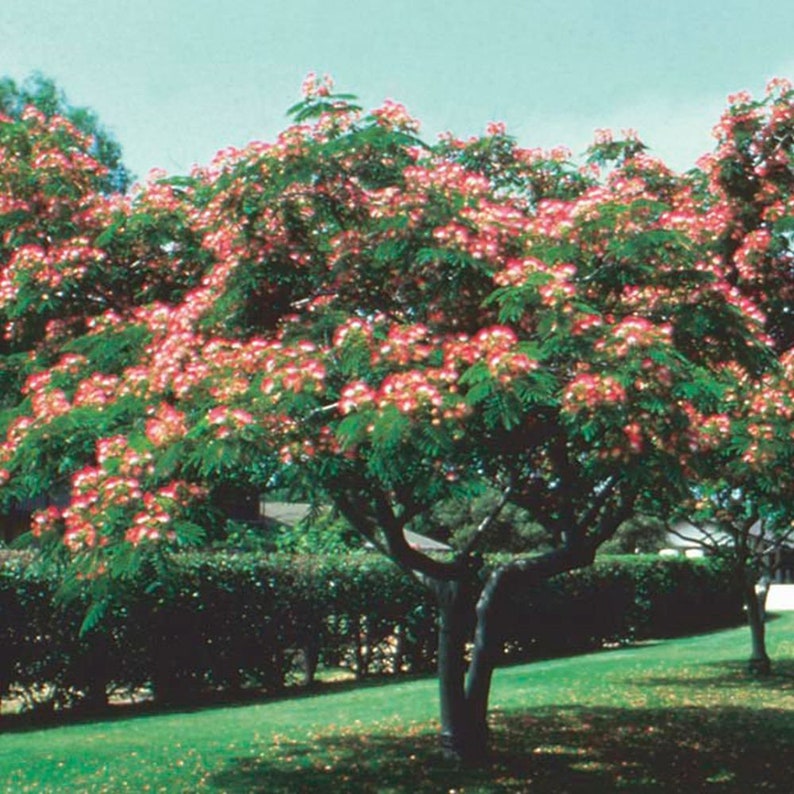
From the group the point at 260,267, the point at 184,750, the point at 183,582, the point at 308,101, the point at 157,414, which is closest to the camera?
the point at 157,414

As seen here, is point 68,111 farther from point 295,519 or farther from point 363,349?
point 363,349

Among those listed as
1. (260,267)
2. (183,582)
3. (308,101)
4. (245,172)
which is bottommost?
(183,582)

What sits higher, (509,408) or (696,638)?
(509,408)

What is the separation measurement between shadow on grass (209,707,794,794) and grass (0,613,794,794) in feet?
0.06

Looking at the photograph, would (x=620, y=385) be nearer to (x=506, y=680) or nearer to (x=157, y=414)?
(x=157, y=414)

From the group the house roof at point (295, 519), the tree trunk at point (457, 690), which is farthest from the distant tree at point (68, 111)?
the tree trunk at point (457, 690)

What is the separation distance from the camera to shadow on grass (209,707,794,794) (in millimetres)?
9195

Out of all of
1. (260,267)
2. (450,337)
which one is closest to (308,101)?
(260,267)

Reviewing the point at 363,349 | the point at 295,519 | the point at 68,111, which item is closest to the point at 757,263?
the point at 363,349

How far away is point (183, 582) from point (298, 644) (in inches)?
113

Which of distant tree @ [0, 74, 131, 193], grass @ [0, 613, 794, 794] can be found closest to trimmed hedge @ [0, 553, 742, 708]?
grass @ [0, 613, 794, 794]

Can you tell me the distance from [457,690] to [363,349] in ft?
15.1

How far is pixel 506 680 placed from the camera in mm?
18109

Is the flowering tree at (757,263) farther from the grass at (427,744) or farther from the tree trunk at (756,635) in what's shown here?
the tree trunk at (756,635)
